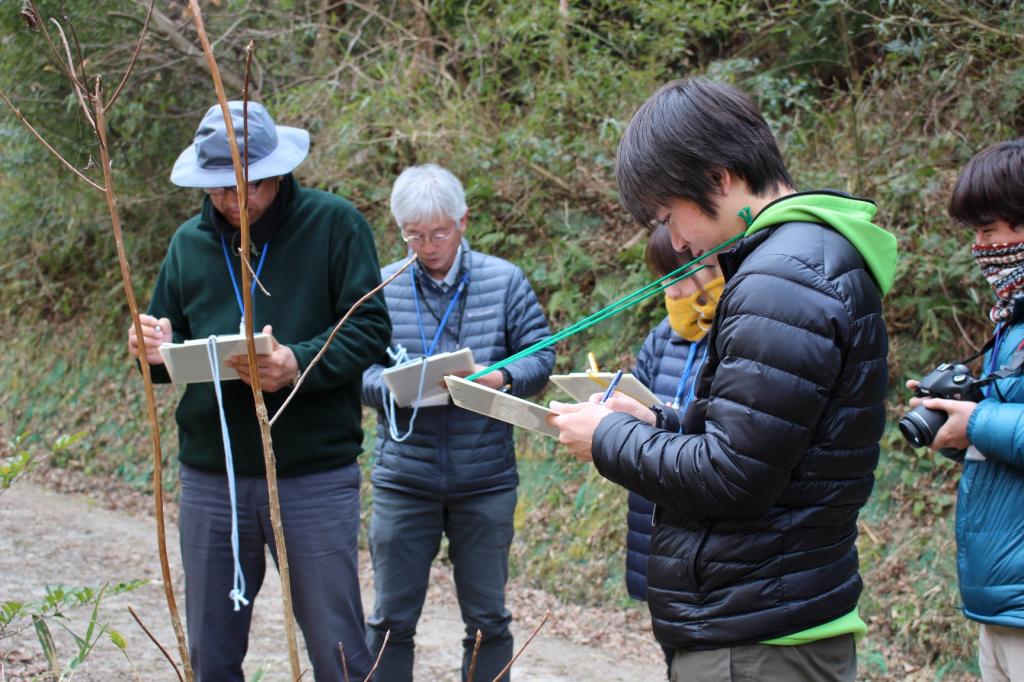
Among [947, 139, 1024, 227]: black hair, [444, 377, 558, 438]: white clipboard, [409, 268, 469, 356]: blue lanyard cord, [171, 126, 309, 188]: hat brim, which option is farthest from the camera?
[409, 268, 469, 356]: blue lanyard cord

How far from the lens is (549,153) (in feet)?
25.5

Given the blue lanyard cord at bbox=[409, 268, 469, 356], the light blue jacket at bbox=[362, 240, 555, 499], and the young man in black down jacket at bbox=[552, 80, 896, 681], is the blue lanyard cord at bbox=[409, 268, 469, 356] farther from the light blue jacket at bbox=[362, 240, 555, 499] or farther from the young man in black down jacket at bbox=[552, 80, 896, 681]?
the young man in black down jacket at bbox=[552, 80, 896, 681]

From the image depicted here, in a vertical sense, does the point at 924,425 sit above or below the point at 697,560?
below

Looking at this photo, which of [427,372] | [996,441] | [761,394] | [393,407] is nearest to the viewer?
[761,394]

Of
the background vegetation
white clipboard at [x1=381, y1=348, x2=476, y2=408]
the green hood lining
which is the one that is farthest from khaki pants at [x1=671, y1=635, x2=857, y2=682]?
the background vegetation

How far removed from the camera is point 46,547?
23.0 feet

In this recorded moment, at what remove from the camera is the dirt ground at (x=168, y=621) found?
15.6 ft

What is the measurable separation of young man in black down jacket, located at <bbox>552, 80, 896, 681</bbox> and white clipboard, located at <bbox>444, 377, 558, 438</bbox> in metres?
0.29

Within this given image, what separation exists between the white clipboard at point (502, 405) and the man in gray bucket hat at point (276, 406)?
728 millimetres

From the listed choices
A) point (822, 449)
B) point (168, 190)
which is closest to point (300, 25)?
point (168, 190)

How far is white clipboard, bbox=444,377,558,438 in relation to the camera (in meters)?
2.32

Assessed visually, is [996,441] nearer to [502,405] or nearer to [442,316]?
[502,405]

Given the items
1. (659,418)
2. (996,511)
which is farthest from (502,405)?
(996,511)

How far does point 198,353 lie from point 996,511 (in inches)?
88.6
